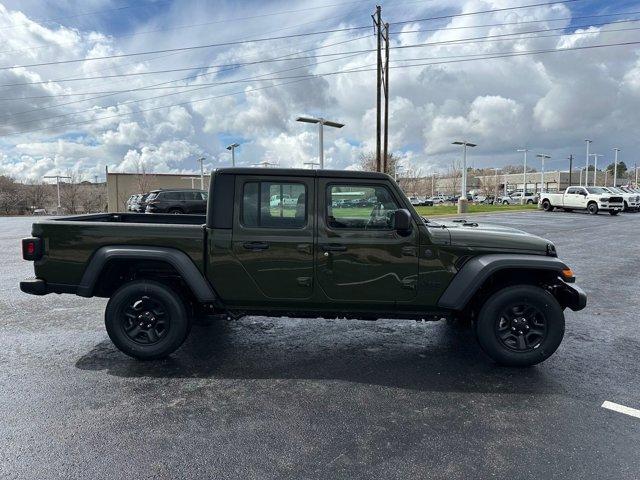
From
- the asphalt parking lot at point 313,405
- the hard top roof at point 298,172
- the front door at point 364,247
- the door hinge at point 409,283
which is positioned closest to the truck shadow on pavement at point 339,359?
the asphalt parking lot at point 313,405

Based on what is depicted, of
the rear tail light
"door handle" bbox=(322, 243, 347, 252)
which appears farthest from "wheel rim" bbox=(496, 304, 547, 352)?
the rear tail light

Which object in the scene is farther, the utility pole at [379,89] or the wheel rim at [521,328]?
the utility pole at [379,89]

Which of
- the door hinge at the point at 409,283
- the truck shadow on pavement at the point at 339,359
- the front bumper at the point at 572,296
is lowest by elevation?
the truck shadow on pavement at the point at 339,359

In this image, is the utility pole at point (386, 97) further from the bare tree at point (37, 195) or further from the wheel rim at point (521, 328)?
the bare tree at point (37, 195)

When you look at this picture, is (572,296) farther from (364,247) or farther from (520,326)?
(364,247)

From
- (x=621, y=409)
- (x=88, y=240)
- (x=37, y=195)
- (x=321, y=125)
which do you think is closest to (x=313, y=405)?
(x=621, y=409)

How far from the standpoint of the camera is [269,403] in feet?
11.7

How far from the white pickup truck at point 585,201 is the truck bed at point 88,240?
31739 millimetres

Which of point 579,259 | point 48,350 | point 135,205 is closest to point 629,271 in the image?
point 579,259

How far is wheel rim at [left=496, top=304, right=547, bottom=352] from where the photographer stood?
167 inches

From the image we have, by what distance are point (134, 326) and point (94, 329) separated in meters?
1.31

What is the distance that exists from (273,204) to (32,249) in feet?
7.77

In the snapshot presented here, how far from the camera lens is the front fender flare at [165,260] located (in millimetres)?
4203

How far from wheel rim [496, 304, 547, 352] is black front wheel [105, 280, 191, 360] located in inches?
120
